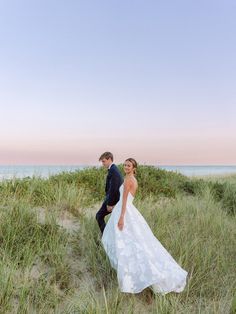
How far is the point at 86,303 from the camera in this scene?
5.40 meters

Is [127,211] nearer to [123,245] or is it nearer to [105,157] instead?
[123,245]

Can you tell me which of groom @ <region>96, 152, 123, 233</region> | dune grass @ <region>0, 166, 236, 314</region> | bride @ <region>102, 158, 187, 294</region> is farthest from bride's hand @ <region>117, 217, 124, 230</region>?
groom @ <region>96, 152, 123, 233</region>

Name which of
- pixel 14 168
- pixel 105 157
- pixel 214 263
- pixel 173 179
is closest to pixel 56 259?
pixel 105 157

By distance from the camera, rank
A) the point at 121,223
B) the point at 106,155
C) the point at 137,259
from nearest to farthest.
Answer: the point at 137,259
the point at 121,223
the point at 106,155

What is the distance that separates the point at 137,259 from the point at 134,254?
96mm

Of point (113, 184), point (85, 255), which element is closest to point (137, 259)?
point (85, 255)

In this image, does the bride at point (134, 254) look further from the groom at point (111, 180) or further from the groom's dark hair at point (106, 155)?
the groom's dark hair at point (106, 155)

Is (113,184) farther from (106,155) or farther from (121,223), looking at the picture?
(121,223)

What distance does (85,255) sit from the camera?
23.7 feet

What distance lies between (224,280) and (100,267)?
221 centimetres

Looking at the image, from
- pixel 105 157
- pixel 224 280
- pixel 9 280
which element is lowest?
pixel 224 280

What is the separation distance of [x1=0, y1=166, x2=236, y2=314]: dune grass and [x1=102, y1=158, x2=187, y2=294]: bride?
23 cm

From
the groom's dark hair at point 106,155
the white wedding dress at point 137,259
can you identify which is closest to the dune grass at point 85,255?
the white wedding dress at point 137,259

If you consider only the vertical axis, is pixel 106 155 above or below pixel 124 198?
above
